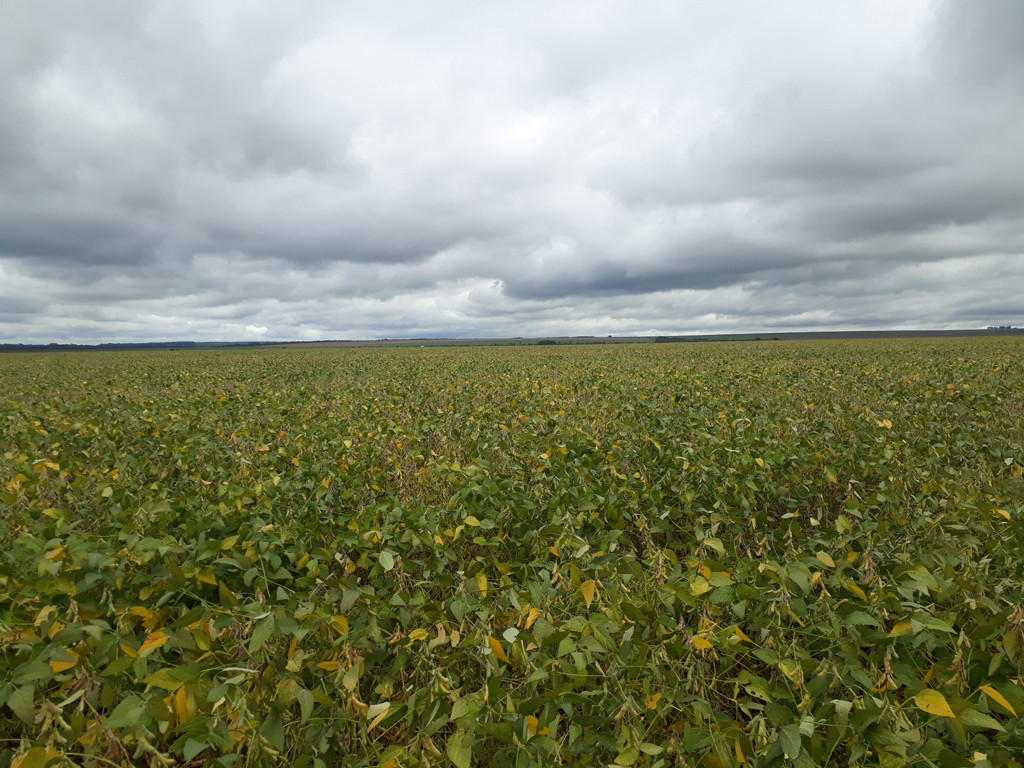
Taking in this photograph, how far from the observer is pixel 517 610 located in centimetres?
270

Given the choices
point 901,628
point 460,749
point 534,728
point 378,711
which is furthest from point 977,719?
point 378,711

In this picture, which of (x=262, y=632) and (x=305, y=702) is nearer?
(x=305, y=702)

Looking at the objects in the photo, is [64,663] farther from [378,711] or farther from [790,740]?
[790,740]

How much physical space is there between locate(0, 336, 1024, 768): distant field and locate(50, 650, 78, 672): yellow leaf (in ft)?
0.05

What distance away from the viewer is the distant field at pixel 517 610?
1894 mm

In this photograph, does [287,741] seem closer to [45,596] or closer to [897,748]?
[45,596]

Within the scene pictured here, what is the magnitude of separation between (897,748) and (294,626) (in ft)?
8.80

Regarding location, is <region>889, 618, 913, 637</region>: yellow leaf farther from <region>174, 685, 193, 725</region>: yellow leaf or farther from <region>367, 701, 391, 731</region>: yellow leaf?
<region>174, 685, 193, 725</region>: yellow leaf

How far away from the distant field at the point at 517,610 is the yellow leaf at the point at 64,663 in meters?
0.01

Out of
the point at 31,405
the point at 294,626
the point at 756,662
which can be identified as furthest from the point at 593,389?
the point at 31,405

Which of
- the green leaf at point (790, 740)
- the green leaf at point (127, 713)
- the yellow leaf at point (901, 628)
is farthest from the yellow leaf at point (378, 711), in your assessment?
the yellow leaf at point (901, 628)

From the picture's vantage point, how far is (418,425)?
795 centimetres

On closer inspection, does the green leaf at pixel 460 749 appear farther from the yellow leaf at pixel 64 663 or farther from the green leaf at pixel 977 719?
the green leaf at pixel 977 719

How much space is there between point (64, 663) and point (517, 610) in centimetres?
213
